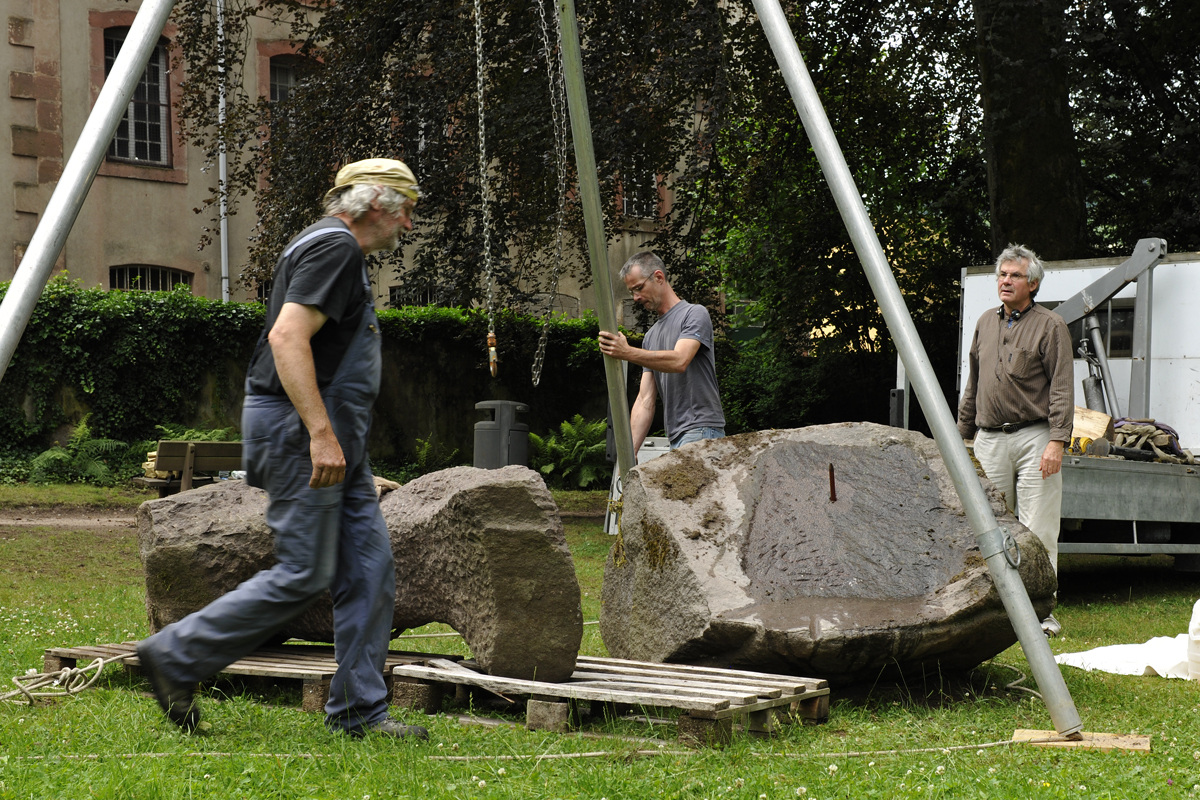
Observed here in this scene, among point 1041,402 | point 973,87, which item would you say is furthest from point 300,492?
point 973,87

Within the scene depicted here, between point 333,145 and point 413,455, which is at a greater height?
point 333,145

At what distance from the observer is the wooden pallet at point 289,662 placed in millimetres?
4547

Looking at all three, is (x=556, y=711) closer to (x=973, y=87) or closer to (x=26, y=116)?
(x=973, y=87)

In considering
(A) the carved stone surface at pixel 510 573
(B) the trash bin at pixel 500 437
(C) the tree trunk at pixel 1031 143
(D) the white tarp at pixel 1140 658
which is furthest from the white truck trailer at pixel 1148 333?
(A) the carved stone surface at pixel 510 573

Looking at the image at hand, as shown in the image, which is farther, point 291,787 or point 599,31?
point 599,31

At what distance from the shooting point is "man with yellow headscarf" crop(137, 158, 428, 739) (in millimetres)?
3748

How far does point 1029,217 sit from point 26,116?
53.1 ft

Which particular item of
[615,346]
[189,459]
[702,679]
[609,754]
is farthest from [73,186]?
[189,459]

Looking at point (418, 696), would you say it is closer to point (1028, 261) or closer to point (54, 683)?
point (54, 683)

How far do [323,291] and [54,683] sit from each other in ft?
6.84

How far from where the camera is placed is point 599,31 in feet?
40.9

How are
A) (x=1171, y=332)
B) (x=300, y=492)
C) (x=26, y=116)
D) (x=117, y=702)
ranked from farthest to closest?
(x=26, y=116), (x=1171, y=332), (x=117, y=702), (x=300, y=492)

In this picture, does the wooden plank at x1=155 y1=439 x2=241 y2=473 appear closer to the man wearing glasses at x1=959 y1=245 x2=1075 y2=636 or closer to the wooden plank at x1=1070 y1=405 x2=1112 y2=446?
the wooden plank at x1=1070 y1=405 x2=1112 y2=446

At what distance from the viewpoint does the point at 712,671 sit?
4.86 meters
